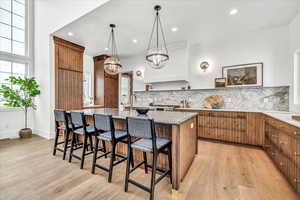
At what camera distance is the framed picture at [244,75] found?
351 centimetres

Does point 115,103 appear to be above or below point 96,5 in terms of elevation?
below

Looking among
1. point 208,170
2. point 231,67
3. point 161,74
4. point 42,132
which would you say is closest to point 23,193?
point 208,170

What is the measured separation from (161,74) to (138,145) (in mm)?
3338

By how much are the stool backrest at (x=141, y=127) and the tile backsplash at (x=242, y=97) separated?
3.23 meters

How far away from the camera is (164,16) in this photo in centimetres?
290

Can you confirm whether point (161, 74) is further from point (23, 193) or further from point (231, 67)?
point (23, 193)

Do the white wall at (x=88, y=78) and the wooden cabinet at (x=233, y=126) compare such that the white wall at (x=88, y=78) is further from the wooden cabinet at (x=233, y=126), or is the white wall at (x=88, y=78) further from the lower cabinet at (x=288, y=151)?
the lower cabinet at (x=288, y=151)

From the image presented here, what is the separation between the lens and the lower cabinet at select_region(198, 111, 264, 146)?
10.2 feet

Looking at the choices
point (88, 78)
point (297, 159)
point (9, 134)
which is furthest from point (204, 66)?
point (9, 134)

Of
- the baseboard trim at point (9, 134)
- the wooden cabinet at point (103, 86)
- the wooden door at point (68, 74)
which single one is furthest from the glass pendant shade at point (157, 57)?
the baseboard trim at point (9, 134)

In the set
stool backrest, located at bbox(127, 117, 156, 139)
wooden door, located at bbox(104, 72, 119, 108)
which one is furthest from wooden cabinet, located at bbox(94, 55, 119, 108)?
stool backrest, located at bbox(127, 117, 156, 139)

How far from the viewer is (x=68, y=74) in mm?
4258

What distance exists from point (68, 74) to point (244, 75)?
5329mm

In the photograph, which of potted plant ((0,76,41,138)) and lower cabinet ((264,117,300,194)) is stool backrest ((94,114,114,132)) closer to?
lower cabinet ((264,117,300,194))
